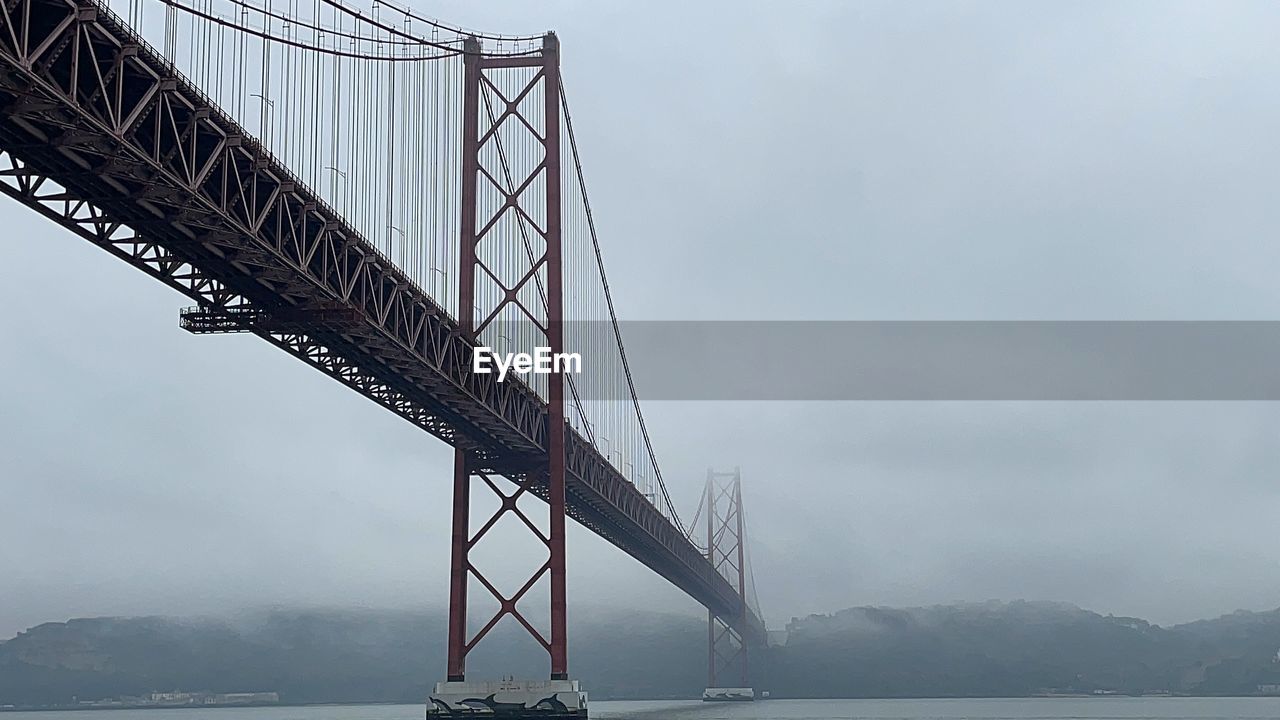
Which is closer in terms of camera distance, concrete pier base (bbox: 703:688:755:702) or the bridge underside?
the bridge underside

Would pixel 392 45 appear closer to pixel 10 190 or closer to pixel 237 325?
pixel 237 325

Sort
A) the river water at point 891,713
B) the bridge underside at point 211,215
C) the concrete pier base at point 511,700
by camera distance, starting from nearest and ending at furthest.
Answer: the bridge underside at point 211,215 < the concrete pier base at point 511,700 < the river water at point 891,713

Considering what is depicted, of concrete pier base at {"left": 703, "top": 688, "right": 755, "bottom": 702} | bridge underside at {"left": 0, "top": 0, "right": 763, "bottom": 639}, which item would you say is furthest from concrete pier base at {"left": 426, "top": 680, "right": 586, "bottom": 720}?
concrete pier base at {"left": 703, "top": 688, "right": 755, "bottom": 702}

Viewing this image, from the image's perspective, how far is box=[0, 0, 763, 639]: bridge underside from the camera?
1975cm

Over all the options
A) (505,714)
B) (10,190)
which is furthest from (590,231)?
(10,190)

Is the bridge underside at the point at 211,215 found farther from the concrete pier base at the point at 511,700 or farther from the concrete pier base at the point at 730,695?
the concrete pier base at the point at 730,695

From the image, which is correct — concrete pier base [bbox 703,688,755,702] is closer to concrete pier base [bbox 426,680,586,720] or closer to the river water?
the river water

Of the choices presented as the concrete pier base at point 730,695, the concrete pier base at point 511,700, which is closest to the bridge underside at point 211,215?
the concrete pier base at point 511,700

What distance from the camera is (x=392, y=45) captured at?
40.0 metres

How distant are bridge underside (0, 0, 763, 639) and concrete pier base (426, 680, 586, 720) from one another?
22.5ft

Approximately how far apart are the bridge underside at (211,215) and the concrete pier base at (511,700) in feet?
22.5

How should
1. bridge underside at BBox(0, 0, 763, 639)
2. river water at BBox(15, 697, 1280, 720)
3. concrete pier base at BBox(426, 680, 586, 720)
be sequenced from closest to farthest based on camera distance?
bridge underside at BBox(0, 0, 763, 639) → concrete pier base at BBox(426, 680, 586, 720) → river water at BBox(15, 697, 1280, 720)

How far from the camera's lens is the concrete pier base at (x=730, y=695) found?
133m

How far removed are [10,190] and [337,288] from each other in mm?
8668
